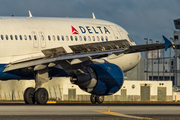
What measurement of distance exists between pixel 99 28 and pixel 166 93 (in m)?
30.4

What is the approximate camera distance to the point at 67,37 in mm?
28781

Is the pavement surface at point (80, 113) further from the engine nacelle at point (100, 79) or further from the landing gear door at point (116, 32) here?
the landing gear door at point (116, 32)

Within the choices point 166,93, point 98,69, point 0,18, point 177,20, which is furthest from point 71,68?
point 177,20

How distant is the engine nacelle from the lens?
24.7 meters

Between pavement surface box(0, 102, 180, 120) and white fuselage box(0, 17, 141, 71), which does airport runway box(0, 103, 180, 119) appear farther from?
white fuselage box(0, 17, 141, 71)

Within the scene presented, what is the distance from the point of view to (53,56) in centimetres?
2434

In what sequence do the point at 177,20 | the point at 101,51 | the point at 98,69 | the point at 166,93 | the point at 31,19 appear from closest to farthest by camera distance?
1. the point at 101,51
2. the point at 98,69
3. the point at 31,19
4. the point at 166,93
5. the point at 177,20

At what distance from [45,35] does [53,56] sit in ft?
11.5

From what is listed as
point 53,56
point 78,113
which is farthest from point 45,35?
point 78,113

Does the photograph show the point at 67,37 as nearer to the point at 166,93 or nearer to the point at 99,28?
the point at 99,28

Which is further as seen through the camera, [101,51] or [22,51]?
[22,51]

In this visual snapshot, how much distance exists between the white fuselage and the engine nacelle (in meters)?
3.99

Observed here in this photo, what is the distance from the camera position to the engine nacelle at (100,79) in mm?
24688

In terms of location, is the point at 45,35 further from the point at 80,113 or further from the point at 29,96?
the point at 80,113
